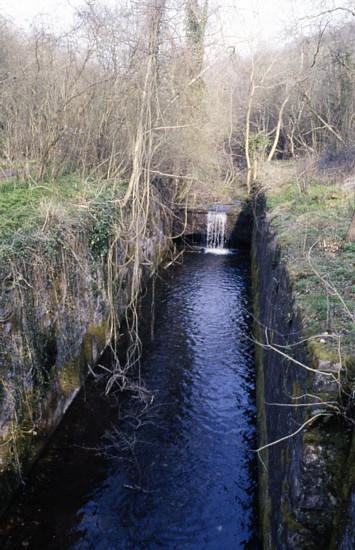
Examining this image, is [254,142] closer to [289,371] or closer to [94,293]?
[94,293]

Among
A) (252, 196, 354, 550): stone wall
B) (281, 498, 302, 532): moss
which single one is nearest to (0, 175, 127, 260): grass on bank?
(252, 196, 354, 550): stone wall

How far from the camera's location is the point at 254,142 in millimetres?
21047

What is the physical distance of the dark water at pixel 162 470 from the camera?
201 inches

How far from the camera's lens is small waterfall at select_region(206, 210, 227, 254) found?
1788 cm

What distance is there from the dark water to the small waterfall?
8.97m

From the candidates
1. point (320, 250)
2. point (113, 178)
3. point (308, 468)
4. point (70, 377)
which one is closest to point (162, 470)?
point (70, 377)

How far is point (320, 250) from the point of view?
7203 millimetres

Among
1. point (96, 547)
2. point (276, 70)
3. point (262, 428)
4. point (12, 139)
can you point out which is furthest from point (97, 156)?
point (276, 70)

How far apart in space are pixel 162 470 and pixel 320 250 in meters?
4.08

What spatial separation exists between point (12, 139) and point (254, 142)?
1400cm

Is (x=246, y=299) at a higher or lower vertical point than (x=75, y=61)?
lower

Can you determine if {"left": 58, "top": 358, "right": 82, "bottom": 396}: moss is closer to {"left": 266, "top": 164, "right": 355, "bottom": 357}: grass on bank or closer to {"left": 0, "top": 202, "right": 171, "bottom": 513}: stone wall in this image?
{"left": 0, "top": 202, "right": 171, "bottom": 513}: stone wall

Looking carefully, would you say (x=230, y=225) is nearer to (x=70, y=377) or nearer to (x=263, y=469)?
(x=70, y=377)

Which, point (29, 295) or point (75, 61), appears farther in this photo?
point (75, 61)
